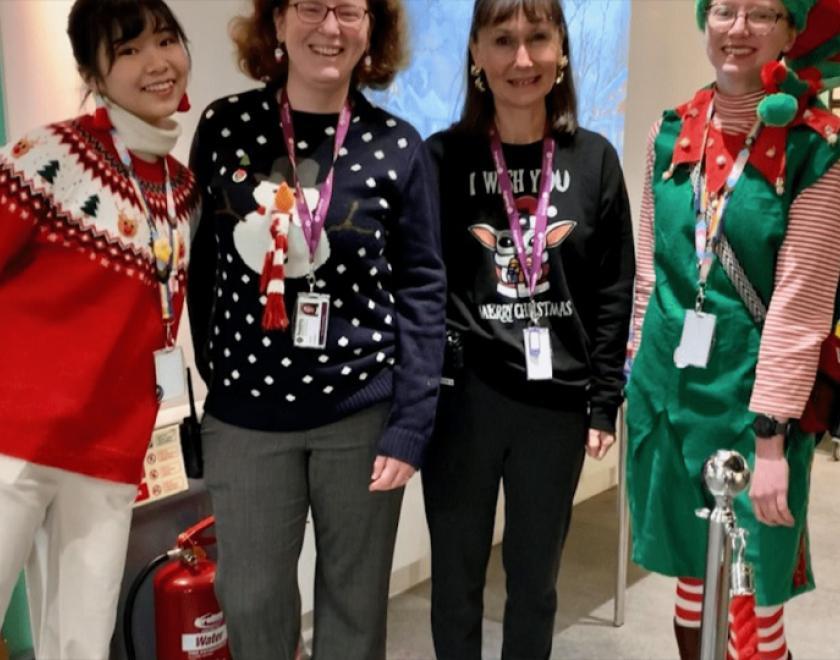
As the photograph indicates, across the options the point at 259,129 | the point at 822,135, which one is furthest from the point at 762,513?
the point at 259,129

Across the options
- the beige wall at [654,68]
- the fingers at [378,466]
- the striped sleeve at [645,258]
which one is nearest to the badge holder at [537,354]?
the striped sleeve at [645,258]

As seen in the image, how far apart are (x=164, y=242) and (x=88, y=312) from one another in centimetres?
17

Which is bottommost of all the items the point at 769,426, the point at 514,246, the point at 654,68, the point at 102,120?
the point at 769,426

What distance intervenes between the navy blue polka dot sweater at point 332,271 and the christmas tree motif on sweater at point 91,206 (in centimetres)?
22

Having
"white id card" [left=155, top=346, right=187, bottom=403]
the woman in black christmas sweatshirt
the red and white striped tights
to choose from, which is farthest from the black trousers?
"white id card" [left=155, top=346, right=187, bottom=403]

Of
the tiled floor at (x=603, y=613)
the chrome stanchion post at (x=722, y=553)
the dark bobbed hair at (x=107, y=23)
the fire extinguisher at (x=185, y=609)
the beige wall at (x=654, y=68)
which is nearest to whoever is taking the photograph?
the chrome stanchion post at (x=722, y=553)

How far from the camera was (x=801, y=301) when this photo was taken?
1.62 meters

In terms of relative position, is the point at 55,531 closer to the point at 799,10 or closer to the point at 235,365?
the point at 235,365

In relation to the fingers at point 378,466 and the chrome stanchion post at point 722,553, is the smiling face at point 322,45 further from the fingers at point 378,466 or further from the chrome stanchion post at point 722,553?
the chrome stanchion post at point 722,553

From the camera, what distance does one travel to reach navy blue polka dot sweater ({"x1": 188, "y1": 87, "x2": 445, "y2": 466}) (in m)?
1.55

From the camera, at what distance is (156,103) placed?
4.92 ft

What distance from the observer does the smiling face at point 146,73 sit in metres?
1.46

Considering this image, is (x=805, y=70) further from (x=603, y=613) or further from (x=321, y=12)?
(x=603, y=613)

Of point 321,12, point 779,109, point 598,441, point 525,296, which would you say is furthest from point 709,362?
point 321,12
